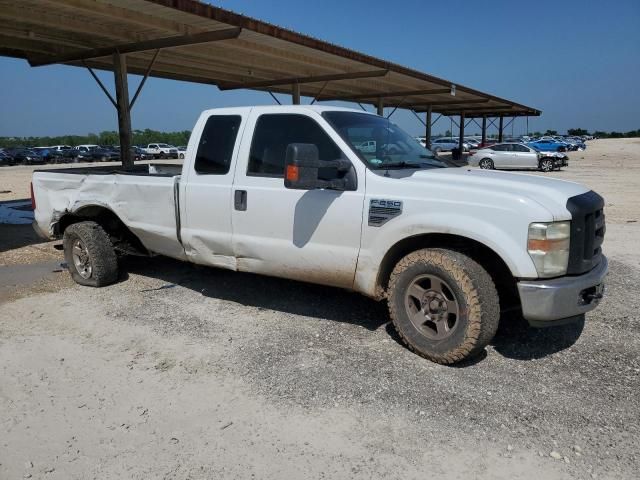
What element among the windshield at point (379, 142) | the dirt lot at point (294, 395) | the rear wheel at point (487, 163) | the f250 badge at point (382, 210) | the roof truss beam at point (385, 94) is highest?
the roof truss beam at point (385, 94)

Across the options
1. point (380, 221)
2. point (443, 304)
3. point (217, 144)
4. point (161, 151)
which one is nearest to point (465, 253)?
point (443, 304)

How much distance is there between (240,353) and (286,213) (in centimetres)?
123

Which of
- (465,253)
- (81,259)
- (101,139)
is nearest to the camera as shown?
(465,253)

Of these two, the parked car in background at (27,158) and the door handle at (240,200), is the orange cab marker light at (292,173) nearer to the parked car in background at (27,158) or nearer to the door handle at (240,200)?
the door handle at (240,200)

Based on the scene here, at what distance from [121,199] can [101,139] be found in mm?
87961

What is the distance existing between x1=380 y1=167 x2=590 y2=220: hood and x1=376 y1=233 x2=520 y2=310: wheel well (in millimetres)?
388

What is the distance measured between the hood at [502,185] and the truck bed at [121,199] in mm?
2452

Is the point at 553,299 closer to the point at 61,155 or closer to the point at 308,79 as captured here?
the point at 308,79

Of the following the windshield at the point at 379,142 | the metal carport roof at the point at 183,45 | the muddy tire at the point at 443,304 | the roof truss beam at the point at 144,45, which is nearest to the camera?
the muddy tire at the point at 443,304

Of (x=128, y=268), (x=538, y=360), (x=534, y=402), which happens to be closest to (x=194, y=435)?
(x=534, y=402)

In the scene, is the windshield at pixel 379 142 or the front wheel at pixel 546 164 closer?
the windshield at pixel 379 142

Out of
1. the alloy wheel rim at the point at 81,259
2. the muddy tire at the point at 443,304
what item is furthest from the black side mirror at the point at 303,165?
the alloy wheel rim at the point at 81,259

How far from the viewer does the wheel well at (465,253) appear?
3.90 meters

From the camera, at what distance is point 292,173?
3.90m
